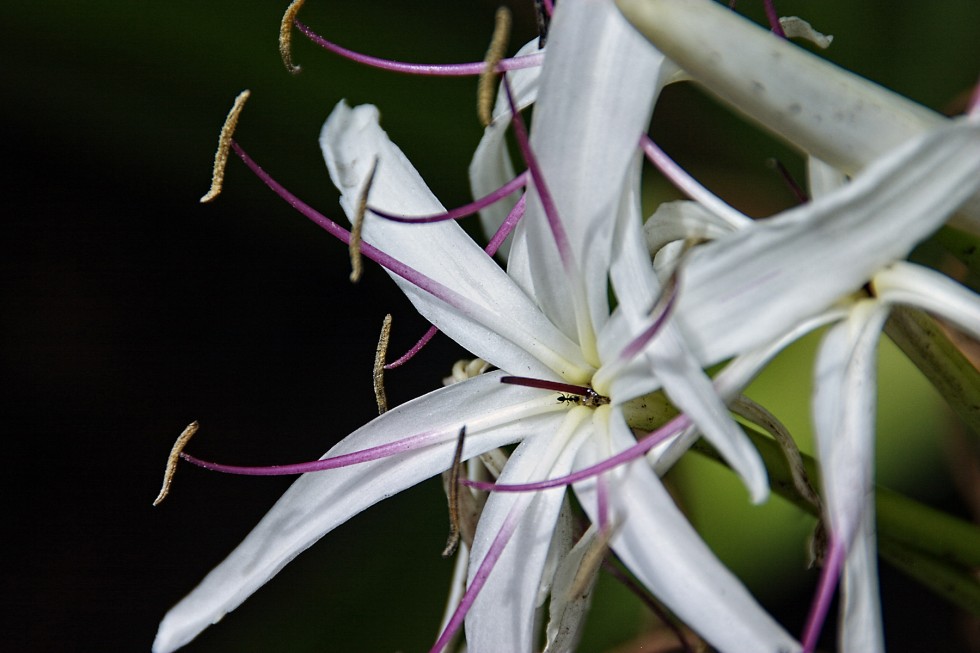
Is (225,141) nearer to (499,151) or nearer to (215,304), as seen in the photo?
(499,151)

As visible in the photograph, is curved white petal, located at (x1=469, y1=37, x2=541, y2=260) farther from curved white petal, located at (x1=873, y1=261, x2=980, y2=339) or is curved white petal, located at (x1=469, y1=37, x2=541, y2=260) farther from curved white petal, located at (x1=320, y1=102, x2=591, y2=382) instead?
curved white petal, located at (x1=873, y1=261, x2=980, y2=339)

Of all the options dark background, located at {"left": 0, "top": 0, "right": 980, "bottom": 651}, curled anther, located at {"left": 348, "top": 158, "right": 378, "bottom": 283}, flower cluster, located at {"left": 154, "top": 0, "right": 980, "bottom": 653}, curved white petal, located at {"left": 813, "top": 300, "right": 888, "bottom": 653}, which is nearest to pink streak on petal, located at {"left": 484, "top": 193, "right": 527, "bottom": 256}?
flower cluster, located at {"left": 154, "top": 0, "right": 980, "bottom": 653}

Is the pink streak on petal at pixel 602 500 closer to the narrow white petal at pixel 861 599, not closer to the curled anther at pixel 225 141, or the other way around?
the narrow white petal at pixel 861 599

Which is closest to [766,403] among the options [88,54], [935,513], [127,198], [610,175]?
[935,513]

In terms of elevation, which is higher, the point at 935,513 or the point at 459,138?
the point at 459,138

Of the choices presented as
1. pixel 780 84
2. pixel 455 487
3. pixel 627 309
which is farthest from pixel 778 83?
pixel 455 487

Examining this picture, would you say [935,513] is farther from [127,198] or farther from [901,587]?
[127,198]
